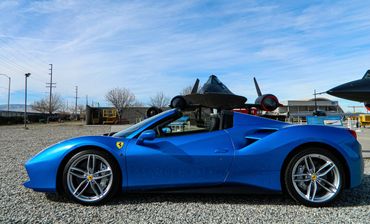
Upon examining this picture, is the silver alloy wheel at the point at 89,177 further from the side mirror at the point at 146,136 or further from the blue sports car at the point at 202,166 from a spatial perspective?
the side mirror at the point at 146,136

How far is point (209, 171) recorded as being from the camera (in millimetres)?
3340

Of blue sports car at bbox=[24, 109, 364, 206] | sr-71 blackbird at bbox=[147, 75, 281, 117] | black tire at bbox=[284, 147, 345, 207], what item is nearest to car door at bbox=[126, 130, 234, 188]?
blue sports car at bbox=[24, 109, 364, 206]

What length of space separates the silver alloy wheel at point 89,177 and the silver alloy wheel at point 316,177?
88.1 inches

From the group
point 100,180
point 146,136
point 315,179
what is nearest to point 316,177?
point 315,179

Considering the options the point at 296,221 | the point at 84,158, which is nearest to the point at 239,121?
the point at 296,221

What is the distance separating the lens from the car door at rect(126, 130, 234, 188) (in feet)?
10.9

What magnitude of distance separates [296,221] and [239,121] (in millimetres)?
1339

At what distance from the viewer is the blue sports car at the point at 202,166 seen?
3.33m

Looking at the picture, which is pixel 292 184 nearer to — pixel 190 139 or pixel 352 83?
pixel 190 139

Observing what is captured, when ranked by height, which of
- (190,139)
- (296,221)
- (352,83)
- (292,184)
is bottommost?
(296,221)

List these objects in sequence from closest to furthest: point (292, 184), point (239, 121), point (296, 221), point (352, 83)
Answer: point (296, 221), point (292, 184), point (239, 121), point (352, 83)

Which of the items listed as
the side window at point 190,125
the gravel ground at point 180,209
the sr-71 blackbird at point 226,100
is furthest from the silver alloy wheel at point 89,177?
the sr-71 blackbird at point 226,100

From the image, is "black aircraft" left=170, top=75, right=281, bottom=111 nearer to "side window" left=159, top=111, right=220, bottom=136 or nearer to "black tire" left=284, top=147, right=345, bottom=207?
"side window" left=159, top=111, right=220, bottom=136

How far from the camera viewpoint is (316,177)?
3.37 meters
